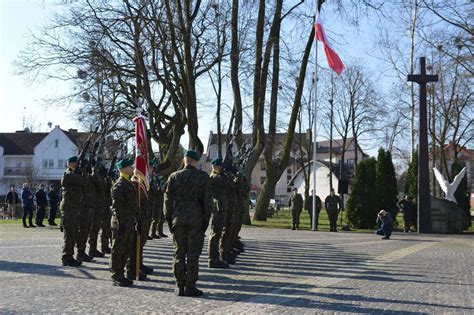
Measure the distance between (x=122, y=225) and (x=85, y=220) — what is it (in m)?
3.46

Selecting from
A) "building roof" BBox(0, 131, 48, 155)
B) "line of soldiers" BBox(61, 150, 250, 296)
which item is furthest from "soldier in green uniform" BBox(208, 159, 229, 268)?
"building roof" BBox(0, 131, 48, 155)

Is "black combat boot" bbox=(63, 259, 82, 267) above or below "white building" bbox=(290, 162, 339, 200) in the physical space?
below

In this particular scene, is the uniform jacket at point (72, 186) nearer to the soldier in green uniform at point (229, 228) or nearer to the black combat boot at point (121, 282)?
the soldier in green uniform at point (229, 228)

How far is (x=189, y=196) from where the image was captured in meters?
8.77

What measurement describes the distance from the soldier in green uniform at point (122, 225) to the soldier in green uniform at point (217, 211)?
238cm

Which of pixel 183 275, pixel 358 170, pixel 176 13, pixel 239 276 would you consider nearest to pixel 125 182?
pixel 183 275

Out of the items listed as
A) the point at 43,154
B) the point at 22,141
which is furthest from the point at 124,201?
the point at 22,141

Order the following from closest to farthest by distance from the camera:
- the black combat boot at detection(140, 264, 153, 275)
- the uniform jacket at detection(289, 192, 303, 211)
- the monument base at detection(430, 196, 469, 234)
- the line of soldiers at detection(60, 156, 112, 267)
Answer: the black combat boot at detection(140, 264, 153, 275)
the line of soldiers at detection(60, 156, 112, 267)
the uniform jacket at detection(289, 192, 303, 211)
the monument base at detection(430, 196, 469, 234)

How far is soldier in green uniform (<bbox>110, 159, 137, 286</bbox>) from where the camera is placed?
30.2 feet

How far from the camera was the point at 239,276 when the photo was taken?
1055 cm

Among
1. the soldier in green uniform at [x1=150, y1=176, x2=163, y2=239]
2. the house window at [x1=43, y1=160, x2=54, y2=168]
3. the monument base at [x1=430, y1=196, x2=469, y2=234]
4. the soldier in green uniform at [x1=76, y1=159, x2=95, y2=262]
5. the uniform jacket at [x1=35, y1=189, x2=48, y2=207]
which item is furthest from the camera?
the house window at [x1=43, y1=160, x2=54, y2=168]

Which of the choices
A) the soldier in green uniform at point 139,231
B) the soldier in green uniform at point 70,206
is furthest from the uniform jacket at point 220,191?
the soldier in green uniform at point 70,206

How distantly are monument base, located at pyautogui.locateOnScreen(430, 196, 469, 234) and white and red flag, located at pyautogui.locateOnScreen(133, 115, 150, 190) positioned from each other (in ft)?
66.3

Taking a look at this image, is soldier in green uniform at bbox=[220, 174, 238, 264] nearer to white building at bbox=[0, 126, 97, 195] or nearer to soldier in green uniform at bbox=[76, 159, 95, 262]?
soldier in green uniform at bbox=[76, 159, 95, 262]
